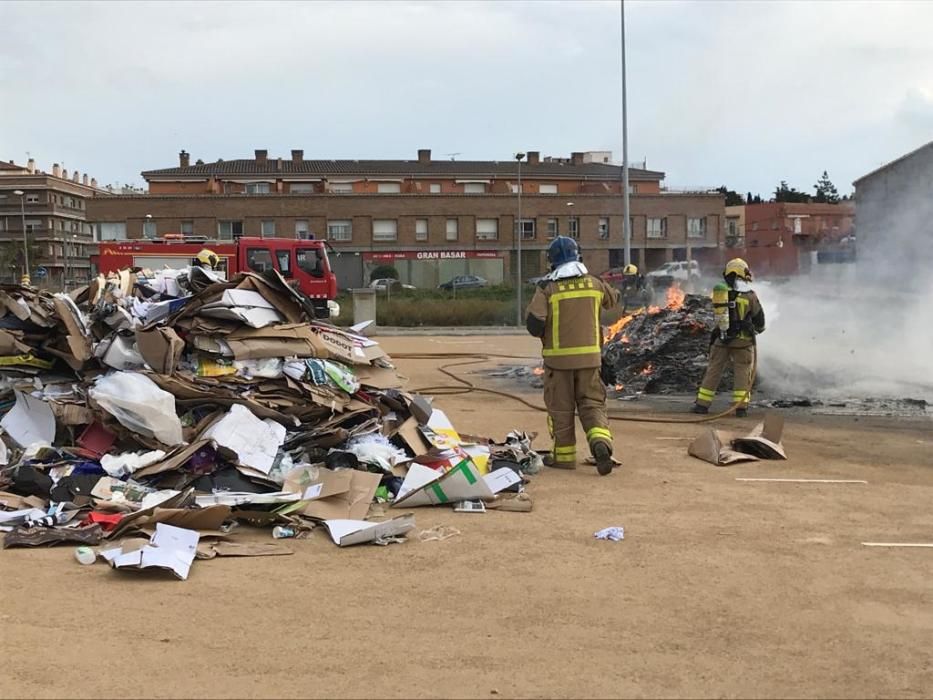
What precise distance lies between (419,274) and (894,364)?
128 feet

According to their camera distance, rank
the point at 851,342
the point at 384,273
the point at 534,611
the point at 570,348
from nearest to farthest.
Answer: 1. the point at 534,611
2. the point at 570,348
3. the point at 851,342
4. the point at 384,273

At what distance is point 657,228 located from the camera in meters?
59.8

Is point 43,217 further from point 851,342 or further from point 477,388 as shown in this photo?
point 851,342

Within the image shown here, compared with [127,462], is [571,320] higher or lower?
higher

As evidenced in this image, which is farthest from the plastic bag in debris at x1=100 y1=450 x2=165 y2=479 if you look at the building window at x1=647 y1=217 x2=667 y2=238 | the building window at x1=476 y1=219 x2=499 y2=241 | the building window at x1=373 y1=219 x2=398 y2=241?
the building window at x1=647 y1=217 x2=667 y2=238

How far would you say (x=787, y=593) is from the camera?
168 inches

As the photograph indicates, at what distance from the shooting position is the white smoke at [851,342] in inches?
460

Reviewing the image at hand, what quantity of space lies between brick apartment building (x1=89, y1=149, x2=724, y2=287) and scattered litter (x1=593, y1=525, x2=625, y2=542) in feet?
148

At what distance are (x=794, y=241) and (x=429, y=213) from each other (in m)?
29.0

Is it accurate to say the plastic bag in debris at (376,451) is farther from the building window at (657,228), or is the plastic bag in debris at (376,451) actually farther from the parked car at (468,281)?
the building window at (657,228)

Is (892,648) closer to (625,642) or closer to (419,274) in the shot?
(625,642)

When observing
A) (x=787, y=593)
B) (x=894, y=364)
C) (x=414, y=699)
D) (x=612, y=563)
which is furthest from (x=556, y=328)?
(x=894, y=364)

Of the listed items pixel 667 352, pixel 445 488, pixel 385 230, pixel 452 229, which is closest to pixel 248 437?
pixel 445 488

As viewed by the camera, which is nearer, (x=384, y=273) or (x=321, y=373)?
(x=321, y=373)
